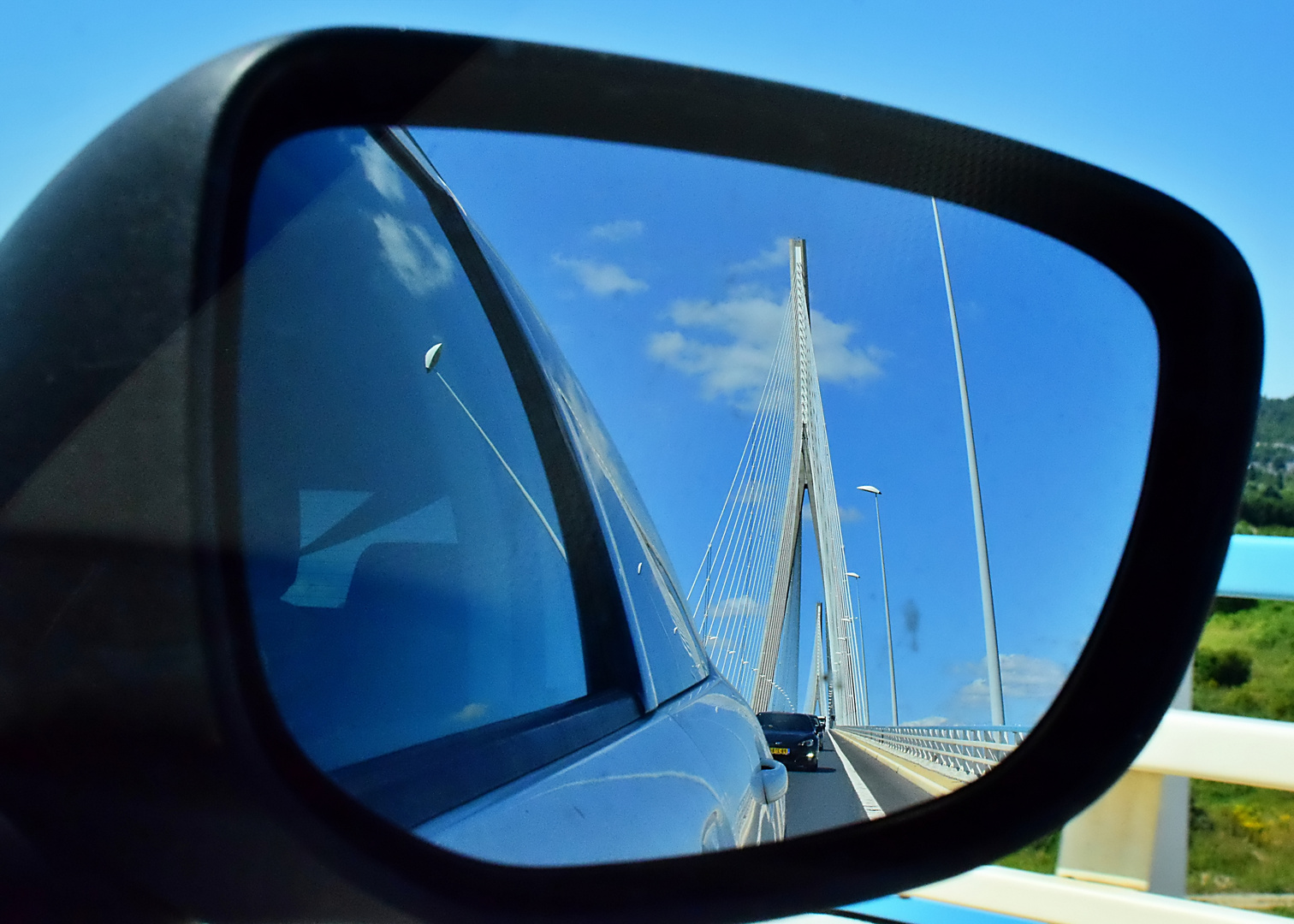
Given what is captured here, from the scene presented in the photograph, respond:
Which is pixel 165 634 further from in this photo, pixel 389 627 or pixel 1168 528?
pixel 1168 528

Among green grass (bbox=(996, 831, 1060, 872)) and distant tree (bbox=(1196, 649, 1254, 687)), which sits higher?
green grass (bbox=(996, 831, 1060, 872))

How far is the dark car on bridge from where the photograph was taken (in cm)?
212

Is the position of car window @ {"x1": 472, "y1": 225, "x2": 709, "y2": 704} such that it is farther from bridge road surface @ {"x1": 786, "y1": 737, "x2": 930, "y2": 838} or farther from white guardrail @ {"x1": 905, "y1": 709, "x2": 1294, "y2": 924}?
white guardrail @ {"x1": 905, "y1": 709, "x2": 1294, "y2": 924}

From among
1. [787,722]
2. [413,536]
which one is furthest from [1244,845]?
[413,536]

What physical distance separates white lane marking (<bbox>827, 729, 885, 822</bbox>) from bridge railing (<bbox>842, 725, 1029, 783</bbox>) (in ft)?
0.29

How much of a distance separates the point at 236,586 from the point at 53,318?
0.84 feet

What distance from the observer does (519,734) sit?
1.49m

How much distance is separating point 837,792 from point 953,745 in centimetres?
Answer: 41

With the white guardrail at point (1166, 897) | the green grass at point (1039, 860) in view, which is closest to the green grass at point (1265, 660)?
the green grass at point (1039, 860)

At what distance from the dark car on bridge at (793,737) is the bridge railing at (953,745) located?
14cm

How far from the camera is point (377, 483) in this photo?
1.43 metres

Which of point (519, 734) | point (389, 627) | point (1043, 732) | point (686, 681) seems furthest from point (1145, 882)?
point (389, 627)

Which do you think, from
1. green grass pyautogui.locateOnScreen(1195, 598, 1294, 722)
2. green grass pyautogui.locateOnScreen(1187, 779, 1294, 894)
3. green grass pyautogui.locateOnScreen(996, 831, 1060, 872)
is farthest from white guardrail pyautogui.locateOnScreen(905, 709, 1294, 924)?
green grass pyautogui.locateOnScreen(1195, 598, 1294, 722)

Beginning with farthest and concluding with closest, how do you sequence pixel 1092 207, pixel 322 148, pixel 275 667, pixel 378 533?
pixel 1092 207 → pixel 378 533 → pixel 322 148 → pixel 275 667
